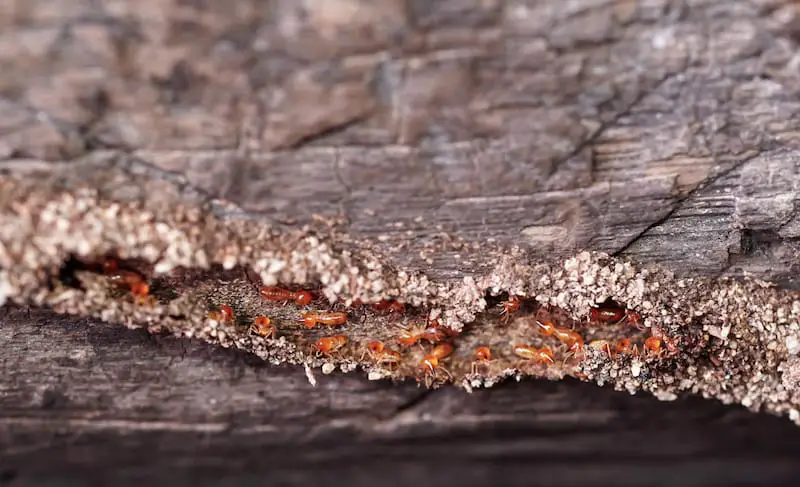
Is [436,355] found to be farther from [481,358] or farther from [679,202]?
[679,202]

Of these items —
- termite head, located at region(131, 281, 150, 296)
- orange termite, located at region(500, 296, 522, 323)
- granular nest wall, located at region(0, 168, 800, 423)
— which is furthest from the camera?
orange termite, located at region(500, 296, 522, 323)

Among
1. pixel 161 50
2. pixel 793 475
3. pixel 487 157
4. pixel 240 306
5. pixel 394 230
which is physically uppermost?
pixel 161 50

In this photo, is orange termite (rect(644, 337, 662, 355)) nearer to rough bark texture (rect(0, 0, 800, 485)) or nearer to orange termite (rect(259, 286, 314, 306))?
rough bark texture (rect(0, 0, 800, 485))

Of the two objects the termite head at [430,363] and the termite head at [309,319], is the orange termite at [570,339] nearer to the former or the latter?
the termite head at [430,363]

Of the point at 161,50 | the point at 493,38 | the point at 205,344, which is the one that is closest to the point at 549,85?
the point at 493,38

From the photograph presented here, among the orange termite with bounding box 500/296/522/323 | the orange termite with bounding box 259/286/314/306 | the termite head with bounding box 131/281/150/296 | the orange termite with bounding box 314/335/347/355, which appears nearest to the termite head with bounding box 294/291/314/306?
the orange termite with bounding box 259/286/314/306

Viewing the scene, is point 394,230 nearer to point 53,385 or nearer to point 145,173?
point 145,173

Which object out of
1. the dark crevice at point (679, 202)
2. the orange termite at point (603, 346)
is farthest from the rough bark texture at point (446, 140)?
the orange termite at point (603, 346)

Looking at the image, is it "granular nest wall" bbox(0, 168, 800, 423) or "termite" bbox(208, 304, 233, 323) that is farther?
"termite" bbox(208, 304, 233, 323)
